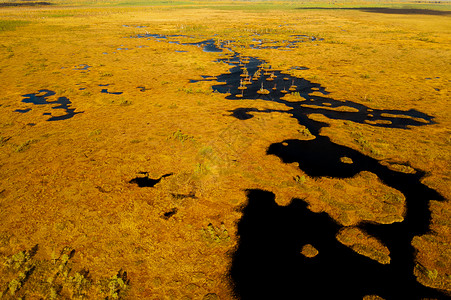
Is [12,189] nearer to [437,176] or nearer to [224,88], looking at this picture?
[224,88]

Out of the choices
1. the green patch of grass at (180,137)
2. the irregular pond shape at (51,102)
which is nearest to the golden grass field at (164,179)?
the green patch of grass at (180,137)

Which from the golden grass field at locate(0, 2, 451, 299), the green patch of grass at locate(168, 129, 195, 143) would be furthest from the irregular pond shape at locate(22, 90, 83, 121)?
the green patch of grass at locate(168, 129, 195, 143)

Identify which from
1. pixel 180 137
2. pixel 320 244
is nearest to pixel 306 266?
pixel 320 244

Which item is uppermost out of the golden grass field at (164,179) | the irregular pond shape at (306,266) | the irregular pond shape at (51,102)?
the irregular pond shape at (51,102)

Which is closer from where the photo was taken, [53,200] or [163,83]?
[53,200]

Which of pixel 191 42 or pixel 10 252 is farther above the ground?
pixel 191 42

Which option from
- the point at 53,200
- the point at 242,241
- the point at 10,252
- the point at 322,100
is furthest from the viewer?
the point at 322,100

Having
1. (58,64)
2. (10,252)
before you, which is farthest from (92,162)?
(58,64)

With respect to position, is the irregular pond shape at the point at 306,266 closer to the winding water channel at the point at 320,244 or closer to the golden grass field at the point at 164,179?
the winding water channel at the point at 320,244

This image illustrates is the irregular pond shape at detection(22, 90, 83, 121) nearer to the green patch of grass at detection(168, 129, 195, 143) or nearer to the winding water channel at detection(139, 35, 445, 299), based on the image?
the green patch of grass at detection(168, 129, 195, 143)

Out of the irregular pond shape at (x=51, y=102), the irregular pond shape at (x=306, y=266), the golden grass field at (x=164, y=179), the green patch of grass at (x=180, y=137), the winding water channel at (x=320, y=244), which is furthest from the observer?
the irregular pond shape at (x=51, y=102)

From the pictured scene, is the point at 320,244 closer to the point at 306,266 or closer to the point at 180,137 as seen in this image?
the point at 306,266
